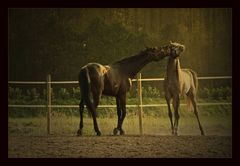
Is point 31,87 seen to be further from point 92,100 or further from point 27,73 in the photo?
point 92,100

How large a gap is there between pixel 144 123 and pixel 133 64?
933 mm

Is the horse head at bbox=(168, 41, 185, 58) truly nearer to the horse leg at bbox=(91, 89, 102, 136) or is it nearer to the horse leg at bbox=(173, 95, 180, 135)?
the horse leg at bbox=(173, 95, 180, 135)

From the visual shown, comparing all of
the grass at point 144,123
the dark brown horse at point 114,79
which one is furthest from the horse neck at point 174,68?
the grass at point 144,123

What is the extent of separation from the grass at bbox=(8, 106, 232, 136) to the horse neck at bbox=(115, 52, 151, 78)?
620 mm

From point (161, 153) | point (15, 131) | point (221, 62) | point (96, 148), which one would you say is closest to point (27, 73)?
point (15, 131)

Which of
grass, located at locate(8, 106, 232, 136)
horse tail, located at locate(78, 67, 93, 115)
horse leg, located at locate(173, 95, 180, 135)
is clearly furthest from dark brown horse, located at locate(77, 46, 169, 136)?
horse leg, located at locate(173, 95, 180, 135)

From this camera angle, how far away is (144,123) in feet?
25.2

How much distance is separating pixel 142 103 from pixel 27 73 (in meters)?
1.84

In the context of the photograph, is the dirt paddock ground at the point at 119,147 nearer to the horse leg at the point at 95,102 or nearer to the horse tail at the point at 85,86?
the horse leg at the point at 95,102

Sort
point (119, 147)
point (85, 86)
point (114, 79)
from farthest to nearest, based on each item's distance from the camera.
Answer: point (114, 79)
point (85, 86)
point (119, 147)

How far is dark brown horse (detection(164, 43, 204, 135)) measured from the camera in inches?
301

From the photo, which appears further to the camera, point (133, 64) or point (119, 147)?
point (133, 64)

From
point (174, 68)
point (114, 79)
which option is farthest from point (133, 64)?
point (174, 68)

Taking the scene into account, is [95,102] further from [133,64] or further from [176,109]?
[176,109]
